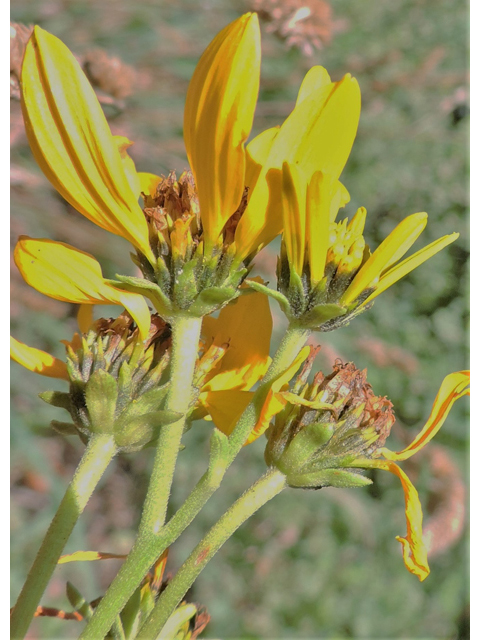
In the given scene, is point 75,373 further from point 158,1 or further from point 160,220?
point 158,1

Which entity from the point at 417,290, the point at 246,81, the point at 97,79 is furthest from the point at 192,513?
the point at 417,290

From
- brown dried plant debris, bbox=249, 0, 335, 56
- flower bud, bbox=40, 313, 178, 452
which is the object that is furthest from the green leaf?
brown dried plant debris, bbox=249, 0, 335, 56

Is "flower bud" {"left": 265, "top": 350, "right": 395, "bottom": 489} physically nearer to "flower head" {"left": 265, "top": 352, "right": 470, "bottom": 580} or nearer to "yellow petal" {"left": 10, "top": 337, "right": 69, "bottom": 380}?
"flower head" {"left": 265, "top": 352, "right": 470, "bottom": 580}

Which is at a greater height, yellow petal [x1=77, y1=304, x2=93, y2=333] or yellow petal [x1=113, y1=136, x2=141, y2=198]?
yellow petal [x1=113, y1=136, x2=141, y2=198]

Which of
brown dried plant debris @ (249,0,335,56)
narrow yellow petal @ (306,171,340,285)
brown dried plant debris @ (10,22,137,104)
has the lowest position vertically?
narrow yellow petal @ (306,171,340,285)

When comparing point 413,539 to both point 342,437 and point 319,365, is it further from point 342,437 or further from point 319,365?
point 319,365

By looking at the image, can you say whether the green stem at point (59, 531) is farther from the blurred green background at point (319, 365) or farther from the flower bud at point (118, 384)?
the blurred green background at point (319, 365)
